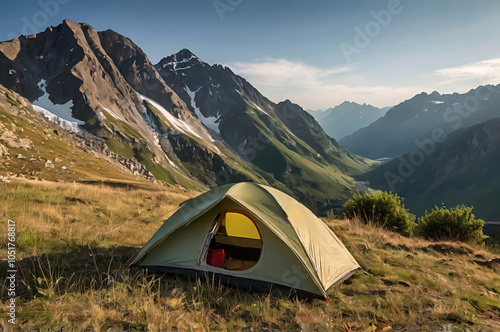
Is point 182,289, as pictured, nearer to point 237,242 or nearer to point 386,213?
point 237,242

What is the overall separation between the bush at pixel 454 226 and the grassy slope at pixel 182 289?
4.78 meters

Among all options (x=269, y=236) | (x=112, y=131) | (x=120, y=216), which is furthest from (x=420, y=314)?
(x=112, y=131)

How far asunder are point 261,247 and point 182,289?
2.61 metres

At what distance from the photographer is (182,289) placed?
284 inches

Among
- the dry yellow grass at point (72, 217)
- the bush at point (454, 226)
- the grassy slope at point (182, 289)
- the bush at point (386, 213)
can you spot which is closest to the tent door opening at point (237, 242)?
the grassy slope at point (182, 289)

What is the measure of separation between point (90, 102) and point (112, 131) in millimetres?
27891

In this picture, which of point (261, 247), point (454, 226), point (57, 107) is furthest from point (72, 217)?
point (57, 107)

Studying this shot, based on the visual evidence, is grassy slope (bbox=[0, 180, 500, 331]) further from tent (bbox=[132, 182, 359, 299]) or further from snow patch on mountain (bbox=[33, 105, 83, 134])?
snow patch on mountain (bbox=[33, 105, 83, 134])

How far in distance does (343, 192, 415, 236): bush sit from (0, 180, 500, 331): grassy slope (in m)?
5.61

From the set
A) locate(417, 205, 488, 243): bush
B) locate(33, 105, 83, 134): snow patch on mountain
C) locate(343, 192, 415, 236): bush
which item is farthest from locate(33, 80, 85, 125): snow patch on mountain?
locate(417, 205, 488, 243): bush

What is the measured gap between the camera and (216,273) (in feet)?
26.3

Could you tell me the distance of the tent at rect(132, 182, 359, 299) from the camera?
780 centimetres

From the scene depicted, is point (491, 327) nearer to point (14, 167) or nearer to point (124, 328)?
point (124, 328)

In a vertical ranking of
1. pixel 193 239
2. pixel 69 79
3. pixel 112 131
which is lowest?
pixel 193 239
